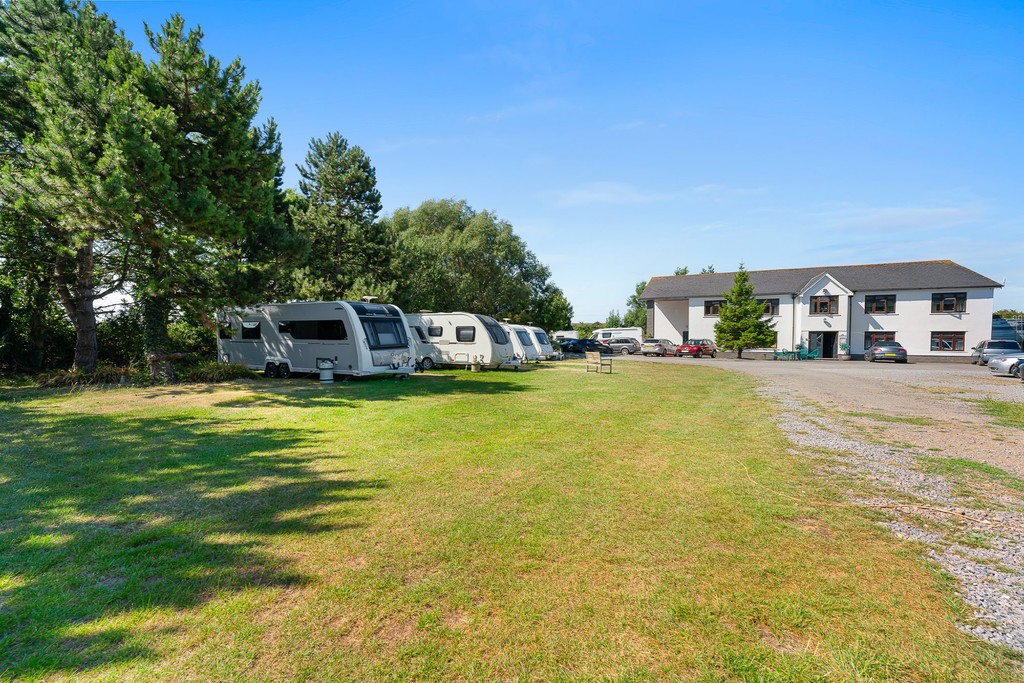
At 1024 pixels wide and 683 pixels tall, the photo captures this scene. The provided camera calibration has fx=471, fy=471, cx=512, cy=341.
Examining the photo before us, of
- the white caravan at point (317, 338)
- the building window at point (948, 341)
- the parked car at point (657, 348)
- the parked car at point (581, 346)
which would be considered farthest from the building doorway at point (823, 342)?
the white caravan at point (317, 338)

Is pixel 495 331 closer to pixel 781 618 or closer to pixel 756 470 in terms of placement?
pixel 756 470

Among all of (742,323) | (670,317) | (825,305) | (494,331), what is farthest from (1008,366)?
(670,317)

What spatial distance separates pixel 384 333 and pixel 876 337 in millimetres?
41770

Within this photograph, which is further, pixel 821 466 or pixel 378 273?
pixel 378 273

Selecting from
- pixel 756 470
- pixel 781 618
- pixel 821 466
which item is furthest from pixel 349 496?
pixel 821 466

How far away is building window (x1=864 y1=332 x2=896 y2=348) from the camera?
38.9 metres

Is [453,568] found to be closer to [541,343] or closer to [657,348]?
[541,343]

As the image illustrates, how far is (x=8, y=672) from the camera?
8.01 ft

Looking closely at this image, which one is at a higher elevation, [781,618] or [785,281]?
[785,281]

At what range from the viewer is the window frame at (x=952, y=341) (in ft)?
120

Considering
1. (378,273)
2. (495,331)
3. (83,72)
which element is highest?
(83,72)

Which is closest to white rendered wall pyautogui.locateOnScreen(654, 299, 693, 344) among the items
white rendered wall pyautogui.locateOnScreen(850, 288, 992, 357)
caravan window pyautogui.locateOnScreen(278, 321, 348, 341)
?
white rendered wall pyautogui.locateOnScreen(850, 288, 992, 357)

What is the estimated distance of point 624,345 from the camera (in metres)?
44.4

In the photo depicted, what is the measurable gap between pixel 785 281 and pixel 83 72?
4903 centimetres
